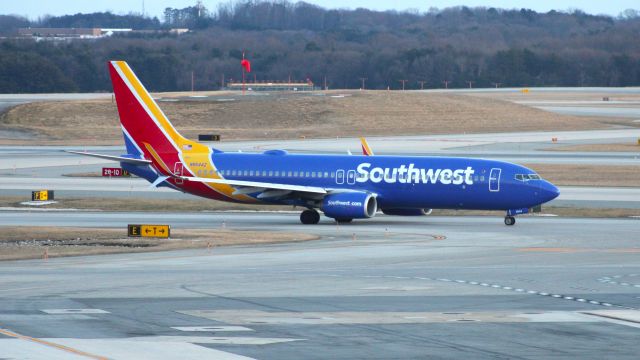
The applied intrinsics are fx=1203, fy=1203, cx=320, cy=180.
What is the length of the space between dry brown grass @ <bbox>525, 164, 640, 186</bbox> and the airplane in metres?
19.9

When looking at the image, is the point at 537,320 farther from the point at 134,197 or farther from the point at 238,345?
the point at 134,197

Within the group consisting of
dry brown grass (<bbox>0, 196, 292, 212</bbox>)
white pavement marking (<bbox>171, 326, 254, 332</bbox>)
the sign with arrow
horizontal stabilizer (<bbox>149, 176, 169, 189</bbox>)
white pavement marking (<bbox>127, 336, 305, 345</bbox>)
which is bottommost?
dry brown grass (<bbox>0, 196, 292, 212</bbox>)

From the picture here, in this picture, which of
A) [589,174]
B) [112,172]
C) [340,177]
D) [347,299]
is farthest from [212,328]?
[589,174]

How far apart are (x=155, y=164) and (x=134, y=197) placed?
9.10 meters

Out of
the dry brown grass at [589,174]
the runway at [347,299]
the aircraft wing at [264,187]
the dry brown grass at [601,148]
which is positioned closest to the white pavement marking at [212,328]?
the runway at [347,299]

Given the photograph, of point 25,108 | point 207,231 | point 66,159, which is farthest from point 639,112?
point 207,231

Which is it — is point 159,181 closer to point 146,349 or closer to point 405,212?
point 405,212

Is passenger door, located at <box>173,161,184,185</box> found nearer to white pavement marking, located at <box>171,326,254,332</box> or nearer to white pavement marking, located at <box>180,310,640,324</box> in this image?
white pavement marking, located at <box>180,310,640,324</box>

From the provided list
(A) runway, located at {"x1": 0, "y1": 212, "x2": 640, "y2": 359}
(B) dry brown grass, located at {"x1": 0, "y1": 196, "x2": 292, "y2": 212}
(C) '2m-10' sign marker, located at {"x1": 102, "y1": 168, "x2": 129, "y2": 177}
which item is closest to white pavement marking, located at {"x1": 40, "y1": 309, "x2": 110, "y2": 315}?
(A) runway, located at {"x1": 0, "y1": 212, "x2": 640, "y2": 359}

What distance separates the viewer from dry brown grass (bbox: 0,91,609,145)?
120 m

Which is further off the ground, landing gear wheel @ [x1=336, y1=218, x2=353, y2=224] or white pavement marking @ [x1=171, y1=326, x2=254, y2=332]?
white pavement marking @ [x1=171, y1=326, x2=254, y2=332]

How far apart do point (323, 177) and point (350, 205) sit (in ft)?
9.16

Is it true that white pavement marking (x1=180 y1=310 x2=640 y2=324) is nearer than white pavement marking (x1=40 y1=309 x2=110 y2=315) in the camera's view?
Yes

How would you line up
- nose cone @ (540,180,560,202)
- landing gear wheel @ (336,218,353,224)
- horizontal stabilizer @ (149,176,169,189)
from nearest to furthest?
1. nose cone @ (540,180,560,202)
2. landing gear wheel @ (336,218,353,224)
3. horizontal stabilizer @ (149,176,169,189)
